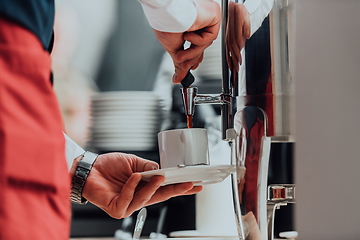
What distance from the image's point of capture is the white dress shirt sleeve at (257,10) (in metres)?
0.36

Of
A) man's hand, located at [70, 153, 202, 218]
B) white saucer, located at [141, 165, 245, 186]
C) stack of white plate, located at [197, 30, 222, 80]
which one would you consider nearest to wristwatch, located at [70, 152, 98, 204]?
man's hand, located at [70, 153, 202, 218]

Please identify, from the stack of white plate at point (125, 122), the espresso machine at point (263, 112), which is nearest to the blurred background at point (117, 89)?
the stack of white plate at point (125, 122)

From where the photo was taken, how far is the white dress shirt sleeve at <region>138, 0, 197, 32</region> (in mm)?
461

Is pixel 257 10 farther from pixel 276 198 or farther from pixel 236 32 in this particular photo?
pixel 276 198

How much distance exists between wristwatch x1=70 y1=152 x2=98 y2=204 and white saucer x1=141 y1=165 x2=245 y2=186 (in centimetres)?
18

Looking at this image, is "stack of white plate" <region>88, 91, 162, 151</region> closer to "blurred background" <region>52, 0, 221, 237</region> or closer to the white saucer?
"blurred background" <region>52, 0, 221, 237</region>

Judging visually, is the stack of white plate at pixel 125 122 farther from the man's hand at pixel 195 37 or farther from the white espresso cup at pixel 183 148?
the white espresso cup at pixel 183 148

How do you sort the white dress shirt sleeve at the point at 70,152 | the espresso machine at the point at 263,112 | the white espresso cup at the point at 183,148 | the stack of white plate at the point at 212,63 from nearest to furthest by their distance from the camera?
1. the espresso machine at the point at 263,112
2. the white espresso cup at the point at 183,148
3. the white dress shirt sleeve at the point at 70,152
4. the stack of white plate at the point at 212,63

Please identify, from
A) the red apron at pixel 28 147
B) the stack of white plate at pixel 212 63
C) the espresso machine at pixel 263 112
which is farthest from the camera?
the stack of white plate at pixel 212 63

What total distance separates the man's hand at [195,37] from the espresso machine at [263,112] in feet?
0.52

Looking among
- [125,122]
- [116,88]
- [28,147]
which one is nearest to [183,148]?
[28,147]

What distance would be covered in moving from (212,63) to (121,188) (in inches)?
20.3

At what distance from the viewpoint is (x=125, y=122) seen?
998 millimetres

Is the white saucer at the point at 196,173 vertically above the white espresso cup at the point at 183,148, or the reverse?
the white espresso cup at the point at 183,148
